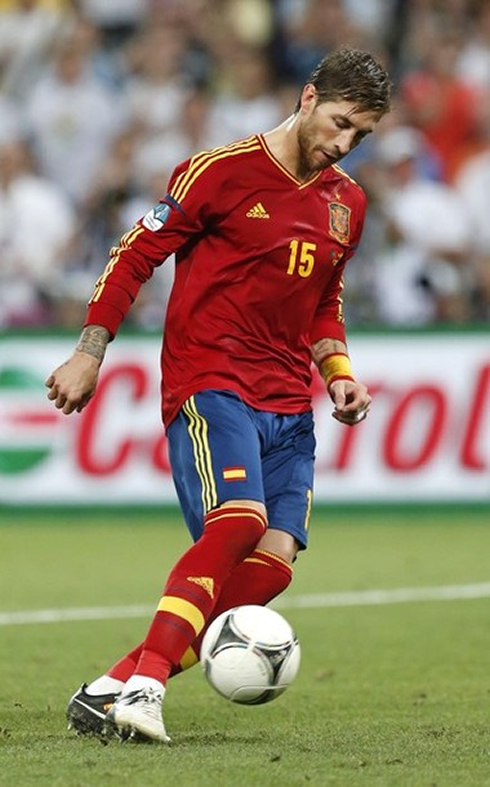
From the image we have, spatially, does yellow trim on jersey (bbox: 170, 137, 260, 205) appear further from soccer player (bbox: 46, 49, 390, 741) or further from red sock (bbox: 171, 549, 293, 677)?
red sock (bbox: 171, 549, 293, 677)

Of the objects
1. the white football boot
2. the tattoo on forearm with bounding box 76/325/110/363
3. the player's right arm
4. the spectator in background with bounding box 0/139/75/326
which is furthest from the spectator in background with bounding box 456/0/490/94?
the white football boot

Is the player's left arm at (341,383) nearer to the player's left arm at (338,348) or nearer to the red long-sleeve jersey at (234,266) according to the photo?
the player's left arm at (338,348)

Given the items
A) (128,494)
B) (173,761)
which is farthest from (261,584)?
(128,494)

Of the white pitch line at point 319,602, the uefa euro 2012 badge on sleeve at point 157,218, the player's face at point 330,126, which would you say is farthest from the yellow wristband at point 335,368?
the white pitch line at point 319,602

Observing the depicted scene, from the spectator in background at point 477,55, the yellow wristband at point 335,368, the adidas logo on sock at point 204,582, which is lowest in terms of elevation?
the adidas logo on sock at point 204,582

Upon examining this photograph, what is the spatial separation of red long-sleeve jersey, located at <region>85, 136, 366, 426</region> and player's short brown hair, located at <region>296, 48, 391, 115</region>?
35cm

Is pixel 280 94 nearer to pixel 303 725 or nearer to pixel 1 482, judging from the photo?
pixel 1 482

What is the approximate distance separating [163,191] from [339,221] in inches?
325

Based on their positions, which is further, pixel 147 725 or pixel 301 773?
pixel 147 725

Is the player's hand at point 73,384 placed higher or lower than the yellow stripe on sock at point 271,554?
higher

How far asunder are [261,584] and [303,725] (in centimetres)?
63

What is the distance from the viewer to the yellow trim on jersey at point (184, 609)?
18.4ft

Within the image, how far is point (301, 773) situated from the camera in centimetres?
509

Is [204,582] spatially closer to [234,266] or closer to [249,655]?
[249,655]
